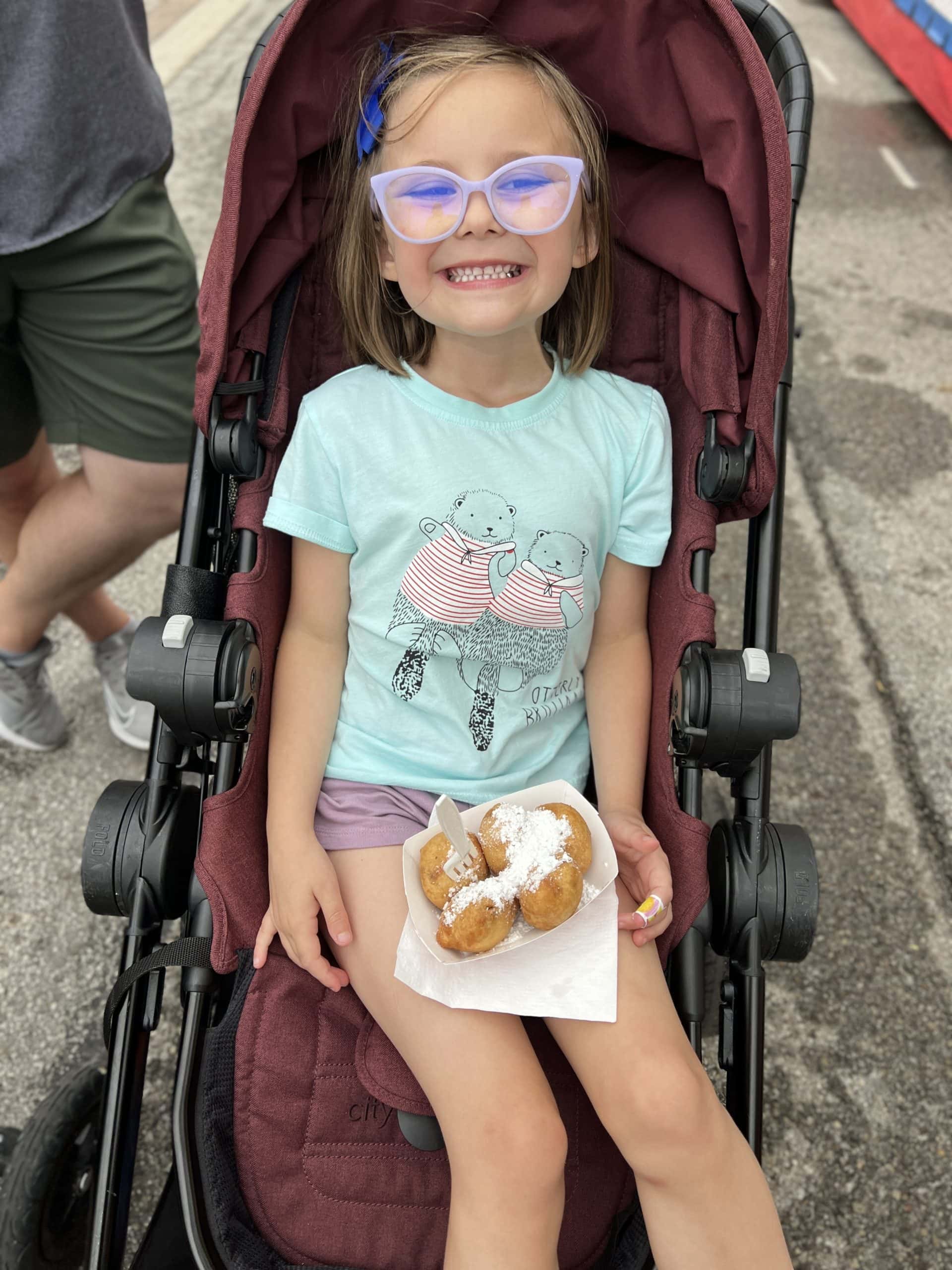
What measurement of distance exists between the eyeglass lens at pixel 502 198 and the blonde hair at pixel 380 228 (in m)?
0.16

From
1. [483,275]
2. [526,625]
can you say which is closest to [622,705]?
[526,625]

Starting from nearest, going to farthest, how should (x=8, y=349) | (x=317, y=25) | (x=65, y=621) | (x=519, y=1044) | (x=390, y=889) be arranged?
A: (x=519, y=1044) → (x=390, y=889) → (x=317, y=25) → (x=8, y=349) → (x=65, y=621)

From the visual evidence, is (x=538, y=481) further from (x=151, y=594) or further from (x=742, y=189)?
(x=151, y=594)

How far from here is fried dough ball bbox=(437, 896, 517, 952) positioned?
1.19 m

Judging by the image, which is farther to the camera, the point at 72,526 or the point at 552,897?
the point at 72,526

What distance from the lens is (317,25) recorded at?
4.81 ft

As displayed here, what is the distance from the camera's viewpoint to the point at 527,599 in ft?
4.85

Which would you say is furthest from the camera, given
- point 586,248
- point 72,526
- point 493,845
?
point 72,526

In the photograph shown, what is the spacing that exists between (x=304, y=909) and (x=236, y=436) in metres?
0.67

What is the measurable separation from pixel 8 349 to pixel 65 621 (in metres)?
0.99

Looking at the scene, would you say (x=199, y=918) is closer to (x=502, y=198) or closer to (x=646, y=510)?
(x=646, y=510)

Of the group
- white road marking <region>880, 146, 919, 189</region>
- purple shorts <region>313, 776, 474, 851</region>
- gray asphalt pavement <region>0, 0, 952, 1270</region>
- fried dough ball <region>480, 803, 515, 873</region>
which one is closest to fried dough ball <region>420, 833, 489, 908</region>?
fried dough ball <region>480, 803, 515, 873</region>

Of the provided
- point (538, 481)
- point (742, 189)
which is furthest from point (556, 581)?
point (742, 189)

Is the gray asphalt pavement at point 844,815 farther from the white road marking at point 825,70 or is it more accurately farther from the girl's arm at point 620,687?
the white road marking at point 825,70
